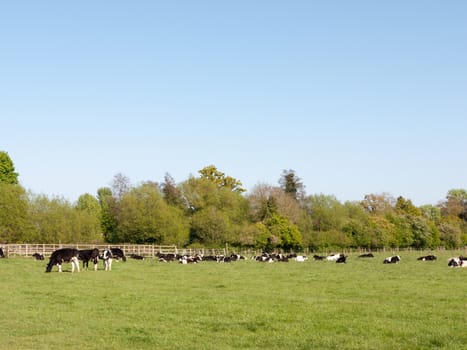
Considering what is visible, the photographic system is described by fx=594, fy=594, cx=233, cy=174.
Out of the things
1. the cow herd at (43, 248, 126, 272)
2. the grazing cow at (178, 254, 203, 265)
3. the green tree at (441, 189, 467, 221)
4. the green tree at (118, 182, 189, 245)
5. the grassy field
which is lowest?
the grassy field

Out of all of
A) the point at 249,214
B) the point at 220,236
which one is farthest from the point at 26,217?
the point at 249,214

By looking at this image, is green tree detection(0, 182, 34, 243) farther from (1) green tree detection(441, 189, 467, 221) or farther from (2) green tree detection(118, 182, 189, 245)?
(1) green tree detection(441, 189, 467, 221)

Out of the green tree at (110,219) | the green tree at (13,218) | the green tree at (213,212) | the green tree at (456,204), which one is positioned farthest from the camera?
the green tree at (456,204)

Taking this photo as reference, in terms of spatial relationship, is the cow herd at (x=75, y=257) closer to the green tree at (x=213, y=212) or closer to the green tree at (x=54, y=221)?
the green tree at (x=54, y=221)

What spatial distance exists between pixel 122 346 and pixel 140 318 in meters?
3.47

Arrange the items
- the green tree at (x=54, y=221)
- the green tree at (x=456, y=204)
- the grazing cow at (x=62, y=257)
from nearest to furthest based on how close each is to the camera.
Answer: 1. the grazing cow at (x=62, y=257)
2. the green tree at (x=54, y=221)
3. the green tree at (x=456, y=204)

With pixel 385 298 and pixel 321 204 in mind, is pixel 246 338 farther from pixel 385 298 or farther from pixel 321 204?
pixel 321 204

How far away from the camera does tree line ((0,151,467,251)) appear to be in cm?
7600

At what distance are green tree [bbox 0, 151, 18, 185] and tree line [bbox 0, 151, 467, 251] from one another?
0.27 feet

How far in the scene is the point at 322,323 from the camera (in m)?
15.7

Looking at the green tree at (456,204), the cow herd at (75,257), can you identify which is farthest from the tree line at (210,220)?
the cow herd at (75,257)

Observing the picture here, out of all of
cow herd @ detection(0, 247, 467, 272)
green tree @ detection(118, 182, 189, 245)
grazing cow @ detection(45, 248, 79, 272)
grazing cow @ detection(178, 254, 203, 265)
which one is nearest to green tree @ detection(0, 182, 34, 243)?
green tree @ detection(118, 182, 189, 245)

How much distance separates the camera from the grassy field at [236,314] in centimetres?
1390

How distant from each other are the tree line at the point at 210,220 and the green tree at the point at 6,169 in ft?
0.27
